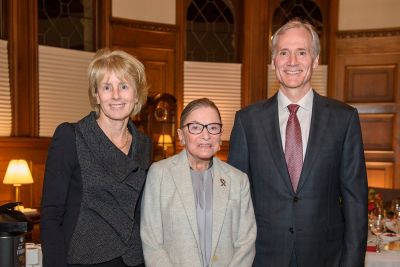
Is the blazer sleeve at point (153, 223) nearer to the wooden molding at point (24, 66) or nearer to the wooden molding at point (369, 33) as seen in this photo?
the wooden molding at point (24, 66)

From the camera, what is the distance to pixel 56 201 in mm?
1958

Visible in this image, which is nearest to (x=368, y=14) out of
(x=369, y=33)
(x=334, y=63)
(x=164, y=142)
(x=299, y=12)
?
(x=369, y=33)

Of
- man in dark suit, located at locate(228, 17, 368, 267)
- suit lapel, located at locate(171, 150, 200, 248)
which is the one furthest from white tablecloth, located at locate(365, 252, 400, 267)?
suit lapel, located at locate(171, 150, 200, 248)

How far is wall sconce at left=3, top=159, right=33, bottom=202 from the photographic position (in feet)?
16.8

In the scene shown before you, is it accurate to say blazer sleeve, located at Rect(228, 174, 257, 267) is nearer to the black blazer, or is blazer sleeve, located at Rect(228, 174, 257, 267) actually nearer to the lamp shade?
the black blazer

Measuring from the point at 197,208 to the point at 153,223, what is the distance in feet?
0.66

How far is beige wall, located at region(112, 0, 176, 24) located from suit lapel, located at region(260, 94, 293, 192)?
180 inches

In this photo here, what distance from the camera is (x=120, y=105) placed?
211 cm

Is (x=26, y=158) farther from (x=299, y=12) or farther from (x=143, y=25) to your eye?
(x=299, y=12)

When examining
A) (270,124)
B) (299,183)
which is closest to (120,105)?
(270,124)

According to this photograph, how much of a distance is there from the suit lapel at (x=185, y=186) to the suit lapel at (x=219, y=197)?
0.27 ft

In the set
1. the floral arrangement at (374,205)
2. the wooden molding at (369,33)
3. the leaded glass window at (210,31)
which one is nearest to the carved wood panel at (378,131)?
the wooden molding at (369,33)

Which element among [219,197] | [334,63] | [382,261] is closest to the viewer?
[219,197]

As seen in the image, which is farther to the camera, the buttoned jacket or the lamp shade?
the lamp shade
